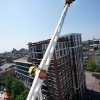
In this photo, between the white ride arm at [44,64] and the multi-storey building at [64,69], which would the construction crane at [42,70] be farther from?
the multi-storey building at [64,69]

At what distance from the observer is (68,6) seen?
16516 mm

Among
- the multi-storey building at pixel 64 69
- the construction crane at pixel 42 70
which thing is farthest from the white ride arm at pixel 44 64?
the multi-storey building at pixel 64 69

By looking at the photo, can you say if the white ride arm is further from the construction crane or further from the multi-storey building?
the multi-storey building

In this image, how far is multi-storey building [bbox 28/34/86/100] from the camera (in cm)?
5487

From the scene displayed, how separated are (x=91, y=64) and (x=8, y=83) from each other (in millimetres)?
65980

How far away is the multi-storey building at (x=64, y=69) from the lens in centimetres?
5487

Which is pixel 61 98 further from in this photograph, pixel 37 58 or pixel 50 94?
pixel 37 58

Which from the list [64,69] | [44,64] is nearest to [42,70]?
[44,64]

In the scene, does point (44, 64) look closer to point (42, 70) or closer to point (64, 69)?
point (42, 70)

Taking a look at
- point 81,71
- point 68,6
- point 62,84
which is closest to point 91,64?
point 81,71

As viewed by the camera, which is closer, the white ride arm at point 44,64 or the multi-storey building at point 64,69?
the white ride arm at point 44,64

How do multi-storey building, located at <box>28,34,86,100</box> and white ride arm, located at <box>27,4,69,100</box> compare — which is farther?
multi-storey building, located at <box>28,34,86,100</box>

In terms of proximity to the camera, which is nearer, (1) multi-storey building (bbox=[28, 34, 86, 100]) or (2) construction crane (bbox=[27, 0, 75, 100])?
(2) construction crane (bbox=[27, 0, 75, 100])

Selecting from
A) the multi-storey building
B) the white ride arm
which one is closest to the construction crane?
the white ride arm
